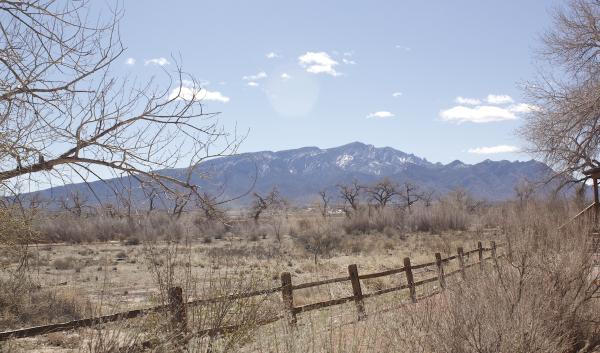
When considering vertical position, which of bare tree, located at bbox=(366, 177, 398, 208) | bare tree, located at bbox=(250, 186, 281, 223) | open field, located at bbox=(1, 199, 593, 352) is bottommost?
open field, located at bbox=(1, 199, 593, 352)

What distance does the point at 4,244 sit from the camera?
22.0ft

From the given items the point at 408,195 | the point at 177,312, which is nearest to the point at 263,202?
the point at 177,312

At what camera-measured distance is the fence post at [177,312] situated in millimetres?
5129

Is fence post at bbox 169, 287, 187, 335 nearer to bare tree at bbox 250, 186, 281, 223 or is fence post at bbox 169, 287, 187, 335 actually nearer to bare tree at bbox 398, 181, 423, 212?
bare tree at bbox 250, 186, 281, 223

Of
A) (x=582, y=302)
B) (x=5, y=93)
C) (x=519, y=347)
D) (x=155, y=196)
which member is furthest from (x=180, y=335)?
(x=582, y=302)

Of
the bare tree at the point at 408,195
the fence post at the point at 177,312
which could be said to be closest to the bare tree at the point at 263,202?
the fence post at the point at 177,312

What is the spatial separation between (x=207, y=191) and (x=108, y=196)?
3.27ft

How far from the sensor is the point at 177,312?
5160mm

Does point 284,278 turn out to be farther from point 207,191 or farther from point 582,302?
point 582,302

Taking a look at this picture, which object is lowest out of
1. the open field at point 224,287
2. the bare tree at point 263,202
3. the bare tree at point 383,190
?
the open field at point 224,287

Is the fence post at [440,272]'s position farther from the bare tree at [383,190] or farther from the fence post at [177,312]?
the bare tree at [383,190]

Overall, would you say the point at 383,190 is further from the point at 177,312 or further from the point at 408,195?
the point at 177,312

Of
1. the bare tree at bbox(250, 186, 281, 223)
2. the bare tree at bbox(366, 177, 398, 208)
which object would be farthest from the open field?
the bare tree at bbox(366, 177, 398, 208)

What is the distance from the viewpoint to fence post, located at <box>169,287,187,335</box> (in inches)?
→ 202
